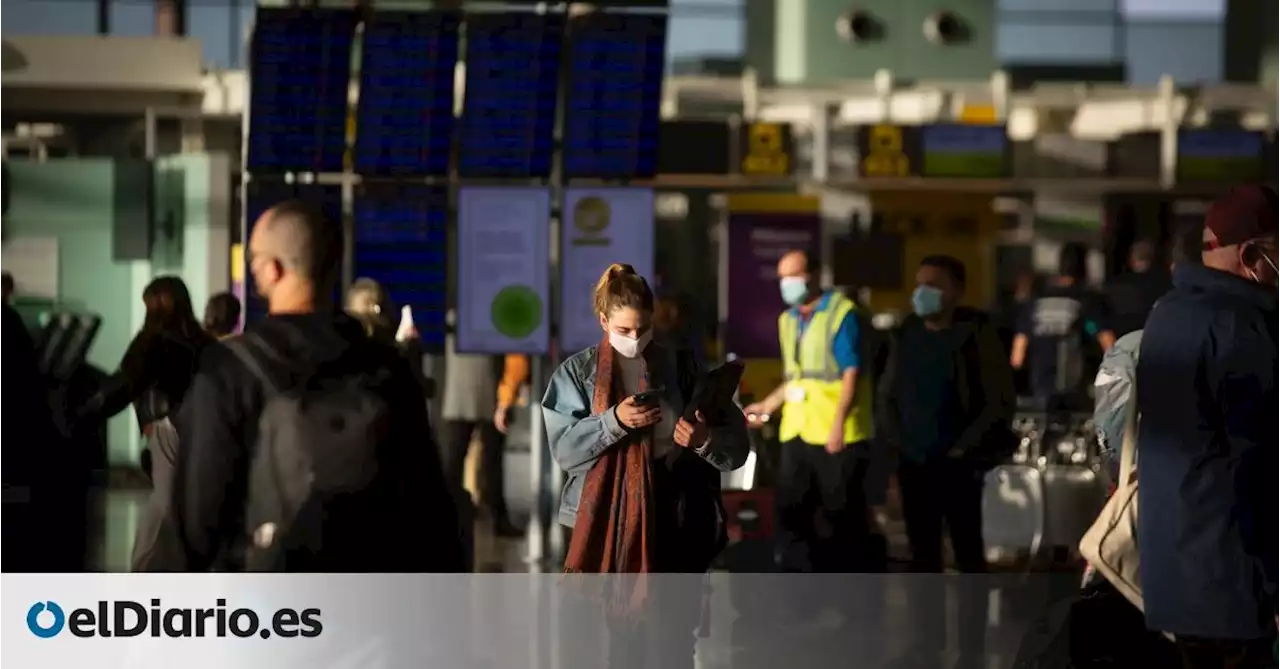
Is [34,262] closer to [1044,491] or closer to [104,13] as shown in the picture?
[1044,491]

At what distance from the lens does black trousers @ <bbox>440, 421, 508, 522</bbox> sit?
8.77m

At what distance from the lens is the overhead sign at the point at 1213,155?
11945 mm

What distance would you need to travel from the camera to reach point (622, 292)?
4855 millimetres

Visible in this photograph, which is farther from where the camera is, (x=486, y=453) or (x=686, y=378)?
(x=486, y=453)

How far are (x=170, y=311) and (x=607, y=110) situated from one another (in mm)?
2189

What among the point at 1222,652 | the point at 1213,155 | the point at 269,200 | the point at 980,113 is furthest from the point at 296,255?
the point at 980,113

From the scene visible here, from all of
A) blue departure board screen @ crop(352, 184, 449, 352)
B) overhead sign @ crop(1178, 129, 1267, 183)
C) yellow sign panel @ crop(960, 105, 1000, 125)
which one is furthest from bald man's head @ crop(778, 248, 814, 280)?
yellow sign panel @ crop(960, 105, 1000, 125)

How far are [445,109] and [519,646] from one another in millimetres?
2528

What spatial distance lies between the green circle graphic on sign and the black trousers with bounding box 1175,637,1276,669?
339 cm

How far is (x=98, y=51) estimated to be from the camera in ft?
29.3

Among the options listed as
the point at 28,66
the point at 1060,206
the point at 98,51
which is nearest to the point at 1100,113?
the point at 1060,206

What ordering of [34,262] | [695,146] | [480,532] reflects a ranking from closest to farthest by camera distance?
[34,262], [480,532], [695,146]

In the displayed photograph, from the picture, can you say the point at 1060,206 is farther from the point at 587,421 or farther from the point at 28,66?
the point at 587,421

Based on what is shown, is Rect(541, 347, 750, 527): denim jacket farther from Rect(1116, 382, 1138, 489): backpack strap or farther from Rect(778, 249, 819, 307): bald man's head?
Rect(778, 249, 819, 307): bald man's head
